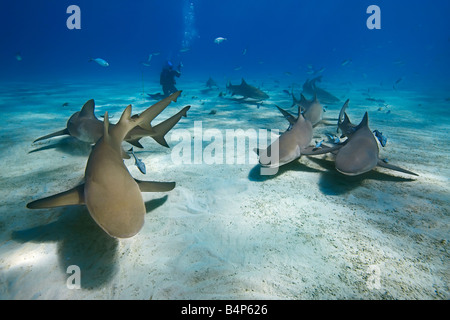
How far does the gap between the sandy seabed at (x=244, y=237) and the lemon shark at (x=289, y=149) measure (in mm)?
365

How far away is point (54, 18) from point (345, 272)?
186 metres

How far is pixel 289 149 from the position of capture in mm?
3752

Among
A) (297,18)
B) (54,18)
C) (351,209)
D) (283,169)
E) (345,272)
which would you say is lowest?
(345,272)

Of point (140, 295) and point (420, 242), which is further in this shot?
point (420, 242)

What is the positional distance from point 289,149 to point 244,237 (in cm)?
192

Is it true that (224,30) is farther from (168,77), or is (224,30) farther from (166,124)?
(166,124)

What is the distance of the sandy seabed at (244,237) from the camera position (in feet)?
6.09

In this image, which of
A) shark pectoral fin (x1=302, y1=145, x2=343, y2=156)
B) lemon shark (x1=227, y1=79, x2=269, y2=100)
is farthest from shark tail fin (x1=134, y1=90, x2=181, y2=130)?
lemon shark (x1=227, y1=79, x2=269, y2=100)

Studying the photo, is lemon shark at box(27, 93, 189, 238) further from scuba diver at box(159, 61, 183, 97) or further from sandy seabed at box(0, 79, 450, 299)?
scuba diver at box(159, 61, 183, 97)

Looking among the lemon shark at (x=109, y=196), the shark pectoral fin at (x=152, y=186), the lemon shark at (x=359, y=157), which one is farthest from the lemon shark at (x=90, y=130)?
the lemon shark at (x=359, y=157)

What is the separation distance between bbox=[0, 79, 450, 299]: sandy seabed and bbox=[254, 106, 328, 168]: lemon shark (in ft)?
1.20

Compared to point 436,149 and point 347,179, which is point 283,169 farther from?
point 436,149
